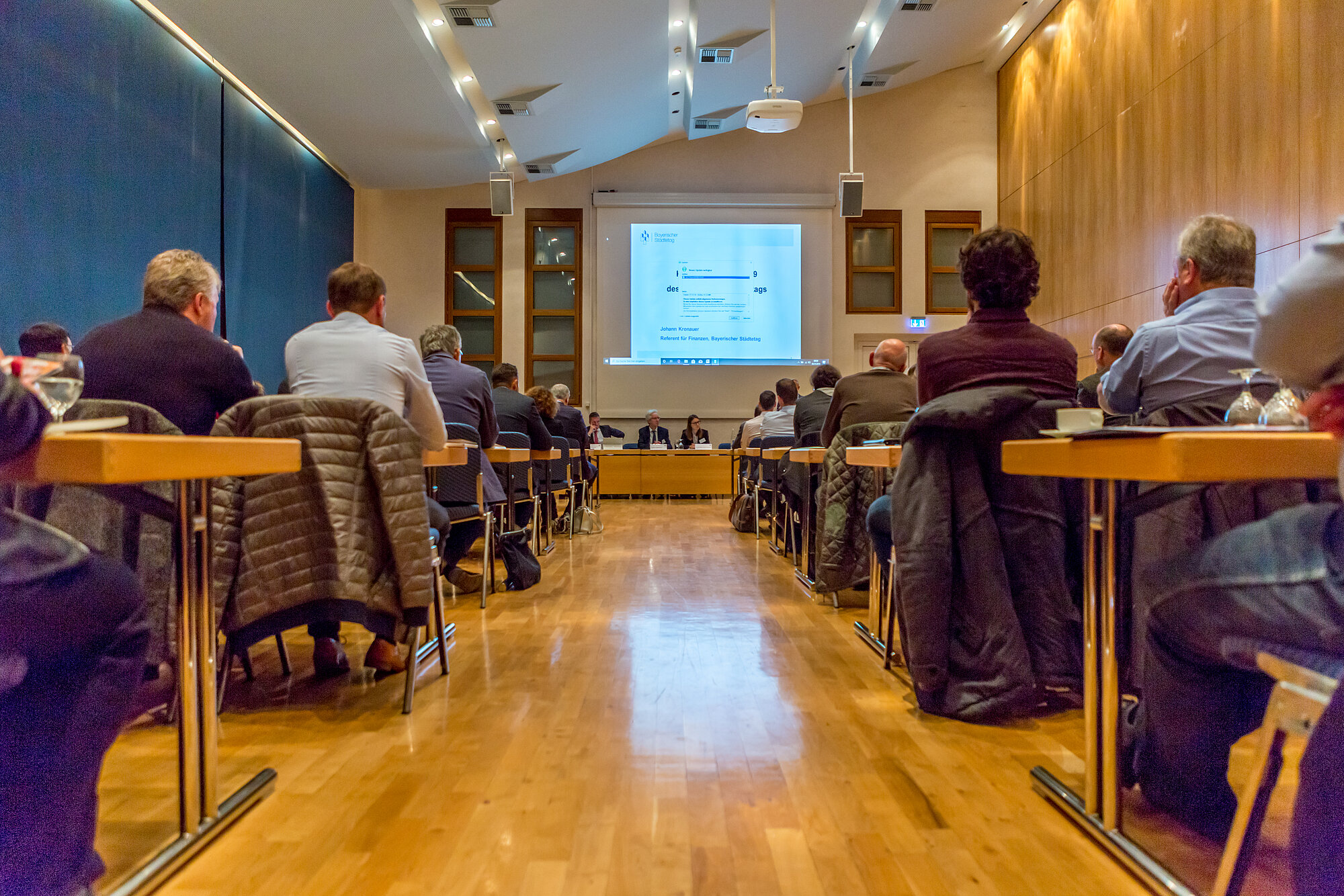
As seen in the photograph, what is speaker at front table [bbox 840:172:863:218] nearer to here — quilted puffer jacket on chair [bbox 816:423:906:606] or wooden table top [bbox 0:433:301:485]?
quilted puffer jacket on chair [bbox 816:423:906:606]

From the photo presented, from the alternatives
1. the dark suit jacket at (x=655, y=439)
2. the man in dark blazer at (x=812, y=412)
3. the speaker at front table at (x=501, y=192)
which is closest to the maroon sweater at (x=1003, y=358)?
the man in dark blazer at (x=812, y=412)

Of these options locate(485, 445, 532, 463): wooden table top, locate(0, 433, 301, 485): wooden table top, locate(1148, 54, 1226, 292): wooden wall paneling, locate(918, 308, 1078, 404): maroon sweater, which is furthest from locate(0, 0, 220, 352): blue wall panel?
locate(1148, 54, 1226, 292): wooden wall paneling

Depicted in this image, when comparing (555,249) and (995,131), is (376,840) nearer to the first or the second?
(555,249)

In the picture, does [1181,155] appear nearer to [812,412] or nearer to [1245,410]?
[812,412]

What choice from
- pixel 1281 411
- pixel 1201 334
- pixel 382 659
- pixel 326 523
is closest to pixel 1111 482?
pixel 1281 411

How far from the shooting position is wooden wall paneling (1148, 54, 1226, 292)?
245 inches

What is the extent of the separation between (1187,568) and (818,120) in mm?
10666

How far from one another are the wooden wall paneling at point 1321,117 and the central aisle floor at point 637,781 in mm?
4448

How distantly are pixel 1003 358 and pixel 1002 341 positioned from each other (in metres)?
0.04

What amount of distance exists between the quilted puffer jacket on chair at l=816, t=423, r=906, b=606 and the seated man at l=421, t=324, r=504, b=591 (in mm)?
1276

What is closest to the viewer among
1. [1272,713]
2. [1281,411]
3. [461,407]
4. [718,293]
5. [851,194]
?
[1272,713]

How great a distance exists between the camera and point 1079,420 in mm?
1213

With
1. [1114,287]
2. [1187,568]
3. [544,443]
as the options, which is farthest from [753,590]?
[1114,287]

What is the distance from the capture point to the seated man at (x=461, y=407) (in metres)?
3.34
